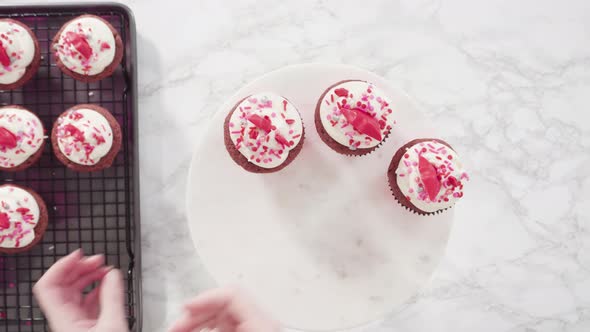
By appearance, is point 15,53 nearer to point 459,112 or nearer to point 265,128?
point 265,128

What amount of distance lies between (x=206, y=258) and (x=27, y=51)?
101 centimetres

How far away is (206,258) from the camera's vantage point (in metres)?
1.63

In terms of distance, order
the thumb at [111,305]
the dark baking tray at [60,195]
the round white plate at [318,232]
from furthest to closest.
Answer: the dark baking tray at [60,195]
the round white plate at [318,232]
the thumb at [111,305]

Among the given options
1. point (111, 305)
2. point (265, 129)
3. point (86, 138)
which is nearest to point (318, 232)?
point (265, 129)

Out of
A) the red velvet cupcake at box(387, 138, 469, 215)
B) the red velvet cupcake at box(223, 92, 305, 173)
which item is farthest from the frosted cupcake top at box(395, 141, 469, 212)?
the red velvet cupcake at box(223, 92, 305, 173)

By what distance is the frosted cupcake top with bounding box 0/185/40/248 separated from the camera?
1.68 metres

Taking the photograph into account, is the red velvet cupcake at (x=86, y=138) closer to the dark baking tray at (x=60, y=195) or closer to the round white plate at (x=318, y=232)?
the dark baking tray at (x=60, y=195)

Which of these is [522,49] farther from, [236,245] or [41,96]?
[41,96]

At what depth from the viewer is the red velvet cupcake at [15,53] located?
1.70 m

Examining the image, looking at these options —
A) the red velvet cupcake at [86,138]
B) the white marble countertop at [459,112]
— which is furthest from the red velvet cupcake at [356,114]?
the red velvet cupcake at [86,138]

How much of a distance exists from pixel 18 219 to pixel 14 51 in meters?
0.61

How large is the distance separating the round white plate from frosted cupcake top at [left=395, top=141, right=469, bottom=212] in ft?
0.30

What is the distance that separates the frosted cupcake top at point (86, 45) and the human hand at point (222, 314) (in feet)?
3.22

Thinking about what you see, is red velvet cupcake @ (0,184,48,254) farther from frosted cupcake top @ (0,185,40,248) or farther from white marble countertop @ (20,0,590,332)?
white marble countertop @ (20,0,590,332)
